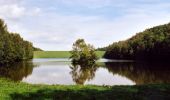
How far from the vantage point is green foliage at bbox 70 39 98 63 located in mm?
129700

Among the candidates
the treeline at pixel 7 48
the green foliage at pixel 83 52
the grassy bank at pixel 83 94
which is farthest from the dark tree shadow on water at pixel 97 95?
the green foliage at pixel 83 52

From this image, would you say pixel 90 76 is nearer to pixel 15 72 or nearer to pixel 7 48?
pixel 15 72

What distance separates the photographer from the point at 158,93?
2688 cm

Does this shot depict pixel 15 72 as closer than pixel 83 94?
No

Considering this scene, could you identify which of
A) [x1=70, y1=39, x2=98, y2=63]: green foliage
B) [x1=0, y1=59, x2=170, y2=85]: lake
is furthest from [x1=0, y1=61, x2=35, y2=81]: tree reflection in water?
[x1=70, y1=39, x2=98, y2=63]: green foliage

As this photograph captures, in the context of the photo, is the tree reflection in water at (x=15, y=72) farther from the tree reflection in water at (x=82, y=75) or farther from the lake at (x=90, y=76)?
the tree reflection in water at (x=82, y=75)

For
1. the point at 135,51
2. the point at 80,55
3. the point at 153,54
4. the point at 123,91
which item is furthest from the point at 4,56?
the point at 123,91

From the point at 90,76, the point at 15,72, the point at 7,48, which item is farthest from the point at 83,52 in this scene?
the point at 90,76

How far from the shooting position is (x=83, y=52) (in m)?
129

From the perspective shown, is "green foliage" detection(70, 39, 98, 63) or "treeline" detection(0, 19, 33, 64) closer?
"treeline" detection(0, 19, 33, 64)

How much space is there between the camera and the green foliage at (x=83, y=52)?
12970 cm

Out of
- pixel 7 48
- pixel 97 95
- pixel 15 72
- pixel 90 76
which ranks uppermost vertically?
pixel 7 48

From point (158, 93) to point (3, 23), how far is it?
103 m

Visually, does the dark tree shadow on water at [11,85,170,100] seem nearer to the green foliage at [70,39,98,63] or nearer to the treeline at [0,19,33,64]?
the treeline at [0,19,33,64]
